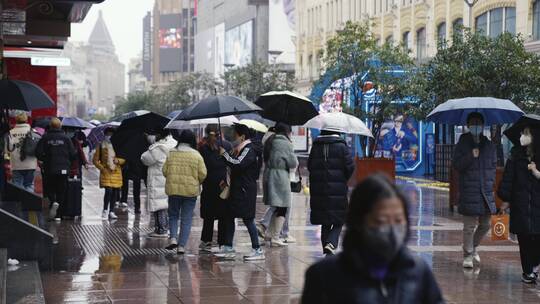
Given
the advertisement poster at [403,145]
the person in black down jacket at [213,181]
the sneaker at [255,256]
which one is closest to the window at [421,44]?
the advertisement poster at [403,145]

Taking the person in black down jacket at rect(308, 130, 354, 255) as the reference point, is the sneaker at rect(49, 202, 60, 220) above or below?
below

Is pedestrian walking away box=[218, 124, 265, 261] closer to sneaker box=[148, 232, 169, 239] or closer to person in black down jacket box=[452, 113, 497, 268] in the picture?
person in black down jacket box=[452, 113, 497, 268]

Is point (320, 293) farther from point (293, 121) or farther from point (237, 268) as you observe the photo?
point (293, 121)

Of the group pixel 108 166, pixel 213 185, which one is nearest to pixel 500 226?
pixel 213 185

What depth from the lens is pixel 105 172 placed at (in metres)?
17.8

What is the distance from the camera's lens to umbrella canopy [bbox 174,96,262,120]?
40.7 ft

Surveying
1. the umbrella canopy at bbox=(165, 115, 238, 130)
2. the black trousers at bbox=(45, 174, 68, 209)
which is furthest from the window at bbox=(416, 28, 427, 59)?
the umbrella canopy at bbox=(165, 115, 238, 130)

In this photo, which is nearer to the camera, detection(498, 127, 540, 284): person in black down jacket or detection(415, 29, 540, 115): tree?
detection(498, 127, 540, 284): person in black down jacket

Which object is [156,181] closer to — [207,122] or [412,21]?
[207,122]

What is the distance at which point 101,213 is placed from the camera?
19.2 metres

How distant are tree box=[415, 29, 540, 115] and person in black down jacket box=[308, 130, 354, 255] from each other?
42.0ft

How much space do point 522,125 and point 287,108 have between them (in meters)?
4.55

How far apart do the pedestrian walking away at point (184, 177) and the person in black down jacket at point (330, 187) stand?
1.68 m

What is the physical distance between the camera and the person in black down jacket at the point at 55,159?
1642 cm
